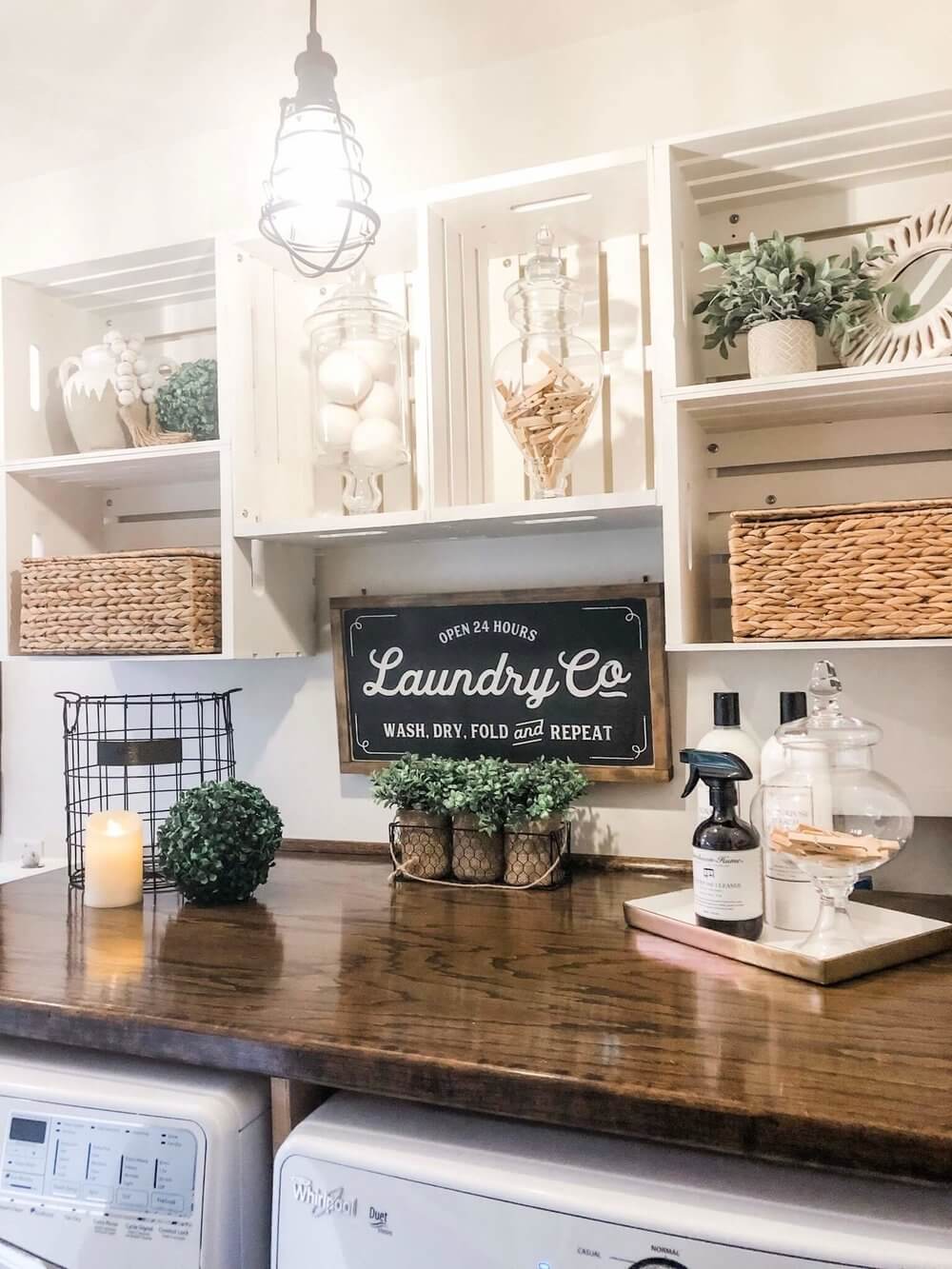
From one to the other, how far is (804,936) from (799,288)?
0.88 metres

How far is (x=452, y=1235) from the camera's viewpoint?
94cm

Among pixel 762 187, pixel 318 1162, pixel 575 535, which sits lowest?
pixel 318 1162

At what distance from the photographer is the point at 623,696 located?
1726 mm

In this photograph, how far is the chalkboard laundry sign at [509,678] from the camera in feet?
5.64

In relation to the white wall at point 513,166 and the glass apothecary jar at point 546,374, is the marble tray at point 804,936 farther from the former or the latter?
the glass apothecary jar at point 546,374

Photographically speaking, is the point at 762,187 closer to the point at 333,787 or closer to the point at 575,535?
the point at 575,535

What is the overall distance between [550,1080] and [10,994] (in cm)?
68

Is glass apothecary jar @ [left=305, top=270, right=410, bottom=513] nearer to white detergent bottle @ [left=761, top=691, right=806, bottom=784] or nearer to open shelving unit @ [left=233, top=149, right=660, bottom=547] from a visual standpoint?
open shelving unit @ [left=233, top=149, right=660, bottom=547]

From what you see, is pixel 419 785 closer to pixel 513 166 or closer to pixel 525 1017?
pixel 525 1017

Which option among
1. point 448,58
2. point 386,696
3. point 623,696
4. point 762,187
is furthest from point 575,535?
point 448,58

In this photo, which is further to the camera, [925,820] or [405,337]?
[405,337]

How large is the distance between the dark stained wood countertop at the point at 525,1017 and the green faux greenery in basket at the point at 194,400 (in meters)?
0.86

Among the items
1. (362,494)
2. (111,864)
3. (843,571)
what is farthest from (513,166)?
(111,864)

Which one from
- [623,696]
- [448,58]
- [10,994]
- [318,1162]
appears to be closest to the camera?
[318,1162]
